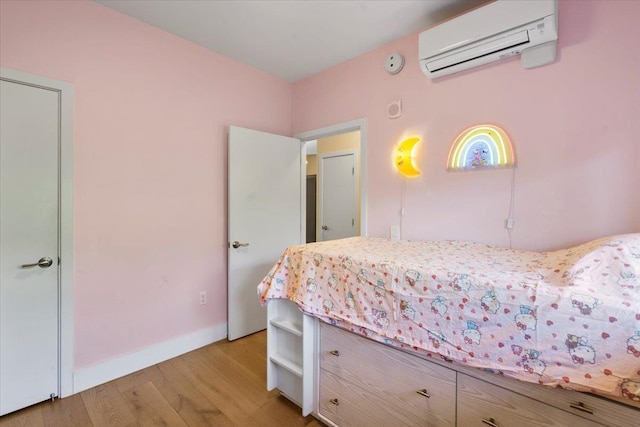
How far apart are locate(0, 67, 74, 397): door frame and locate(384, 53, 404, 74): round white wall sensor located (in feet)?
7.33

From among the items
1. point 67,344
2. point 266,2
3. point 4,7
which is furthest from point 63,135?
point 266,2

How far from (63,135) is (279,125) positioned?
184 centimetres

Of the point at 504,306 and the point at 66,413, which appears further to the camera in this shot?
the point at 66,413

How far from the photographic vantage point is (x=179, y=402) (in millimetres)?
1817

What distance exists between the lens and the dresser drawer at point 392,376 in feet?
3.94

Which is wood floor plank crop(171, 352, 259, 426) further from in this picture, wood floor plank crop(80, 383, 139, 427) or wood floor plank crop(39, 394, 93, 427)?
wood floor plank crop(39, 394, 93, 427)

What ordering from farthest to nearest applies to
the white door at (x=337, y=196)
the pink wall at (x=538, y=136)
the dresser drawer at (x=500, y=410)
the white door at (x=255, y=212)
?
the white door at (x=337, y=196)
the white door at (x=255, y=212)
the pink wall at (x=538, y=136)
the dresser drawer at (x=500, y=410)


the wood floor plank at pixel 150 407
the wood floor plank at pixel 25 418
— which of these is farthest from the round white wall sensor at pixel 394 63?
the wood floor plank at pixel 25 418

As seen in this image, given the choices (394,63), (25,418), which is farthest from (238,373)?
(394,63)

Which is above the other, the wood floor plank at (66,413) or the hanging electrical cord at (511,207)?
the hanging electrical cord at (511,207)

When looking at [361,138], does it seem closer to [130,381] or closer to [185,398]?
[185,398]

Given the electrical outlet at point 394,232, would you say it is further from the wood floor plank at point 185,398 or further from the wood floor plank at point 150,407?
the wood floor plank at point 150,407

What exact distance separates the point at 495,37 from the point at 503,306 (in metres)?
1.54

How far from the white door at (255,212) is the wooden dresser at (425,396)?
50.2 inches
